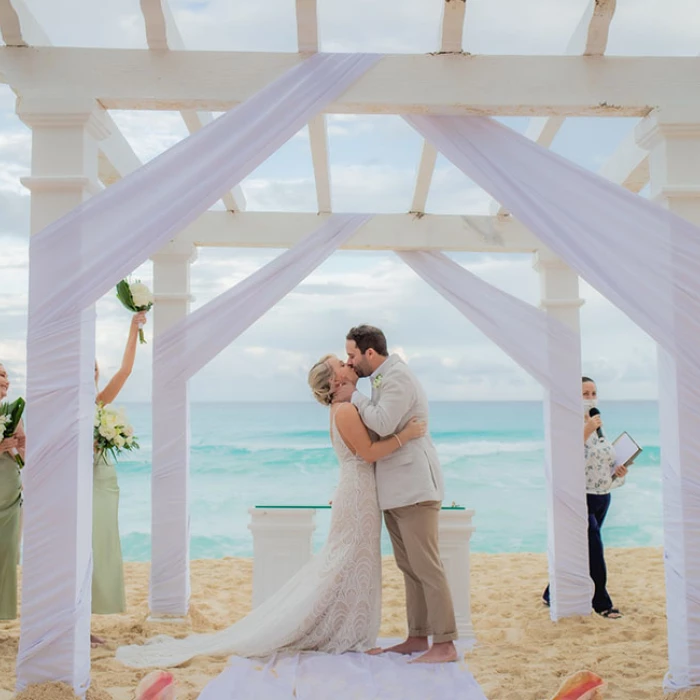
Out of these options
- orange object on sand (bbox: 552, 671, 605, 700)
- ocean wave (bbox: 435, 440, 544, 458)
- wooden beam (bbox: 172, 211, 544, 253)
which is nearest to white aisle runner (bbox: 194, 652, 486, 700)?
orange object on sand (bbox: 552, 671, 605, 700)

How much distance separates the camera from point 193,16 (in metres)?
3.86

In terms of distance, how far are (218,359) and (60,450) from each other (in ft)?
74.6

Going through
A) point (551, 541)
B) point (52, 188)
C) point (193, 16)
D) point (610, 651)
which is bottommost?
point (610, 651)

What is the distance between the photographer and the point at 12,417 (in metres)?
4.43

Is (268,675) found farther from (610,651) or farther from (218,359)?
(218,359)

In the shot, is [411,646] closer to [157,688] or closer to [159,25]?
[157,688]

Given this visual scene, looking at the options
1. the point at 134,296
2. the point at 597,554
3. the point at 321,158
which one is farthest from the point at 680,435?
the point at 134,296

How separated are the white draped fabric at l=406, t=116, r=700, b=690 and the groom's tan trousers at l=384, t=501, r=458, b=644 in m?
1.14

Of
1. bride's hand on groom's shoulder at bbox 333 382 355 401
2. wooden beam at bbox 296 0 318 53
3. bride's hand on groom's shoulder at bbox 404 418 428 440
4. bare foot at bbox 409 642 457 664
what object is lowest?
bare foot at bbox 409 642 457 664

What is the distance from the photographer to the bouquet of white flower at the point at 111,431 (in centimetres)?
453

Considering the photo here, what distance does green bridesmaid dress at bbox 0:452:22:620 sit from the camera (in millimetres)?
4430

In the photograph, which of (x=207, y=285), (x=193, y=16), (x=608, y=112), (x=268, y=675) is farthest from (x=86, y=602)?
(x=207, y=285)

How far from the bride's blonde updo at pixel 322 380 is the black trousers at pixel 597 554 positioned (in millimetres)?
1945

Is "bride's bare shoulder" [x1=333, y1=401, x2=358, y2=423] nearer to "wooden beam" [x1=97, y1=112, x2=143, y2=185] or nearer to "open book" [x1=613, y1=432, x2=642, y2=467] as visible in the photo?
"wooden beam" [x1=97, y1=112, x2=143, y2=185]
